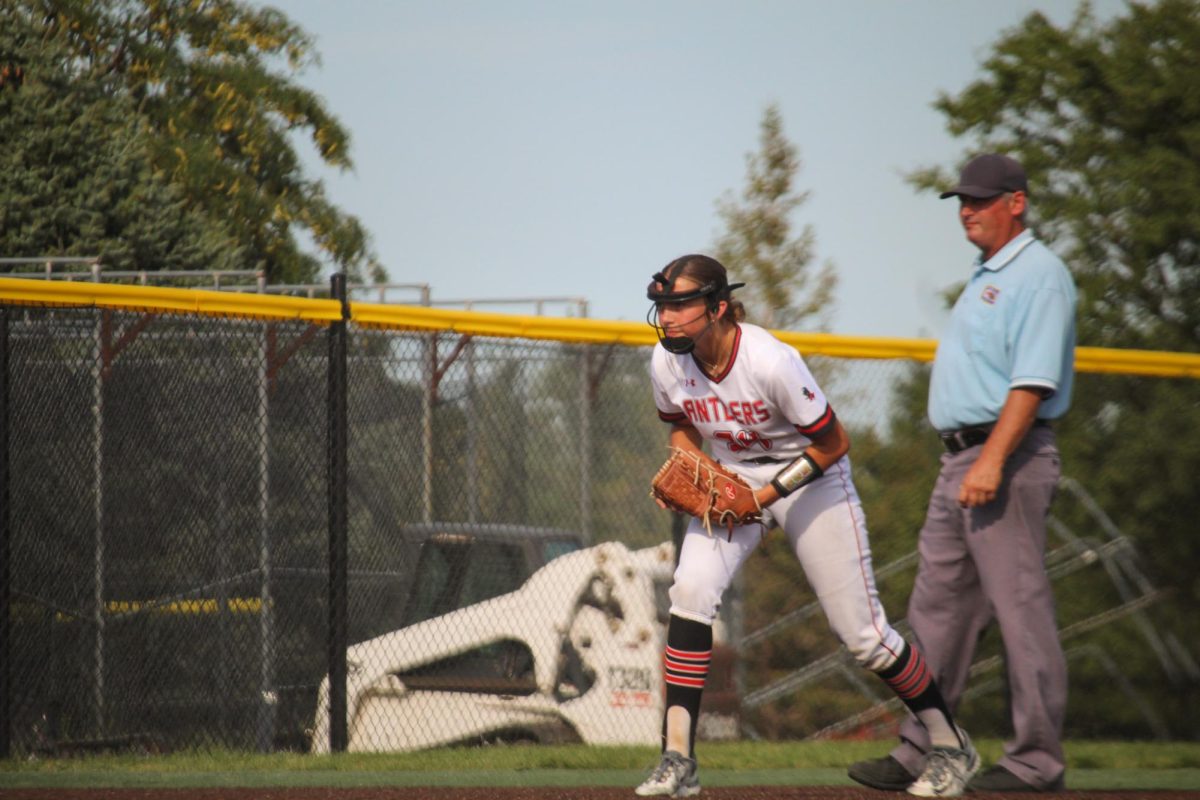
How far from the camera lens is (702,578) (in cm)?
468

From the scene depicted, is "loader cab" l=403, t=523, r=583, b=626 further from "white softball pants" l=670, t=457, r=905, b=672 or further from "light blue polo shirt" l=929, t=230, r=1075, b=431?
"light blue polo shirt" l=929, t=230, r=1075, b=431

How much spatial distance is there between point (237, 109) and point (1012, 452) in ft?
87.9

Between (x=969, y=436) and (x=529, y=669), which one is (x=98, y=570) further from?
(x=969, y=436)

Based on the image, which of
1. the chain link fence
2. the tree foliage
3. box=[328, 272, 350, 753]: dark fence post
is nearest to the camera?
the chain link fence

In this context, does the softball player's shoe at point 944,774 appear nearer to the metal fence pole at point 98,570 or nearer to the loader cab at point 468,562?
the loader cab at point 468,562

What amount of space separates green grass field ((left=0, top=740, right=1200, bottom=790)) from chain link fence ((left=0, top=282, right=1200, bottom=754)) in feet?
1.18

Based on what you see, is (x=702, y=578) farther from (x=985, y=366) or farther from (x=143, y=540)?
(x=143, y=540)

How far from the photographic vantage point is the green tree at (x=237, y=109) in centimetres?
2767

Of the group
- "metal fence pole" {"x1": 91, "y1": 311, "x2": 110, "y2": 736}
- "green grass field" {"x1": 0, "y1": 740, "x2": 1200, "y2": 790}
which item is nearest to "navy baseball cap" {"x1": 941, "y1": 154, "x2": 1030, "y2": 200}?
Answer: "green grass field" {"x1": 0, "y1": 740, "x2": 1200, "y2": 790}

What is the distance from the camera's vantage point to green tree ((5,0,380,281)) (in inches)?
1089

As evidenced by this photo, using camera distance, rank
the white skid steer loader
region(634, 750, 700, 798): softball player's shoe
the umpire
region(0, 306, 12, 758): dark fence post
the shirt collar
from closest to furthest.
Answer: region(634, 750, 700, 798): softball player's shoe, the umpire, the shirt collar, region(0, 306, 12, 758): dark fence post, the white skid steer loader

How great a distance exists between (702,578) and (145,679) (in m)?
2.96

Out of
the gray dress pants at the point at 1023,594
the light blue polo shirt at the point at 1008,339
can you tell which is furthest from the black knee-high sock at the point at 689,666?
the light blue polo shirt at the point at 1008,339

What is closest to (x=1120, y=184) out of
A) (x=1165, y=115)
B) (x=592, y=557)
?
(x=1165, y=115)
